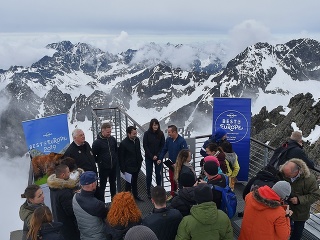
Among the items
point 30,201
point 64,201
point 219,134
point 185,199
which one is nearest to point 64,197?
point 64,201

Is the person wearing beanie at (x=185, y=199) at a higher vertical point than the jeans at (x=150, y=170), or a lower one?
higher

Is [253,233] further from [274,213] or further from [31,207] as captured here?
[31,207]

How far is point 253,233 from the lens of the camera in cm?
470

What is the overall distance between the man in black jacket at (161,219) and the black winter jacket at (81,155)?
2.88m

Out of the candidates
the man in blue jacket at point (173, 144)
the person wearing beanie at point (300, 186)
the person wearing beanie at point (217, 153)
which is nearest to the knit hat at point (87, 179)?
the person wearing beanie at point (217, 153)

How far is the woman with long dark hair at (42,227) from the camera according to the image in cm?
417

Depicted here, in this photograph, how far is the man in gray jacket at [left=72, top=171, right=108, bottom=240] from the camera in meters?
4.83

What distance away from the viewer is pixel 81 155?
6.98 metres

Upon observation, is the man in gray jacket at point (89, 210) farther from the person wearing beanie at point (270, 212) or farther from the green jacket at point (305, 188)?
the green jacket at point (305, 188)

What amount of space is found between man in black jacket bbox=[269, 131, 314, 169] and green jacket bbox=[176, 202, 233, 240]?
2.69m

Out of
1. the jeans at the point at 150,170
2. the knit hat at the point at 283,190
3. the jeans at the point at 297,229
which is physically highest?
the knit hat at the point at 283,190

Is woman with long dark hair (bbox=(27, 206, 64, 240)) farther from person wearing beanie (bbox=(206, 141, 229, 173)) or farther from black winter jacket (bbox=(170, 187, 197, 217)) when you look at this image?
person wearing beanie (bbox=(206, 141, 229, 173))

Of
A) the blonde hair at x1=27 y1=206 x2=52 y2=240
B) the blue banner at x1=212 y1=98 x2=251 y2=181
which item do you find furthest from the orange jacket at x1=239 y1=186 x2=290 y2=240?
the blue banner at x1=212 y1=98 x2=251 y2=181

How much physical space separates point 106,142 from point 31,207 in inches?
118
